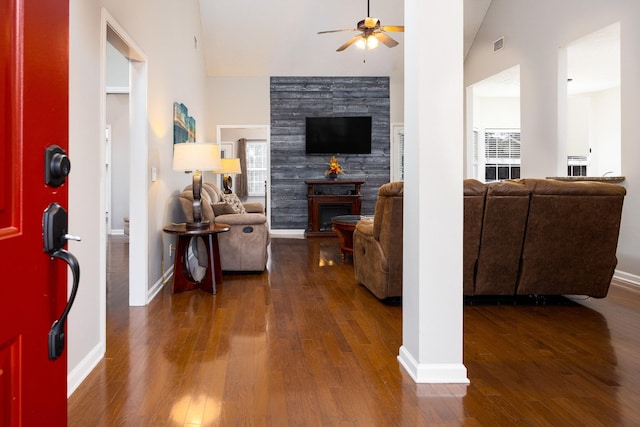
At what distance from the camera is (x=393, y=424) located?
6.24 ft

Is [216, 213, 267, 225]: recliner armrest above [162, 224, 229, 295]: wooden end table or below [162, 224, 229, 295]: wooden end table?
above

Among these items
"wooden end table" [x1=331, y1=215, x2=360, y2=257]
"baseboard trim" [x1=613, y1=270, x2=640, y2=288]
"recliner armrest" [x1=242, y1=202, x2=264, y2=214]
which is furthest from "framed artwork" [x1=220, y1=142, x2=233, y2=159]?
"baseboard trim" [x1=613, y1=270, x2=640, y2=288]

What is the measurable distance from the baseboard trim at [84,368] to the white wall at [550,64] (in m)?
4.80

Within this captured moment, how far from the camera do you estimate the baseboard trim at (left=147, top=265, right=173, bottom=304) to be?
407 centimetres

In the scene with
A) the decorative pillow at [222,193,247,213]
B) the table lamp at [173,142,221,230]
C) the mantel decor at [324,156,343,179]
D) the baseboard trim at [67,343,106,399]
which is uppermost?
the mantel decor at [324,156,343,179]

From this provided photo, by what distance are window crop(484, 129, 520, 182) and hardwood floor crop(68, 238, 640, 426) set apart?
6929 millimetres

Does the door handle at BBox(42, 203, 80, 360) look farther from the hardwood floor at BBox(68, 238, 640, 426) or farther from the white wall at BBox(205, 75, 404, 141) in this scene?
the white wall at BBox(205, 75, 404, 141)

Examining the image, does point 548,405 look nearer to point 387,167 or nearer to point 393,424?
point 393,424

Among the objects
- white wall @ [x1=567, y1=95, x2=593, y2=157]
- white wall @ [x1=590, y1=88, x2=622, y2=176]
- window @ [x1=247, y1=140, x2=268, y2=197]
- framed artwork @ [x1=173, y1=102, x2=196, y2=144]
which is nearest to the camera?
framed artwork @ [x1=173, y1=102, x2=196, y2=144]

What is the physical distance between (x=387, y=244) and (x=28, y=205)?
311cm

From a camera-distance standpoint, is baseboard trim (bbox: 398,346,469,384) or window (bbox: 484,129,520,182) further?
window (bbox: 484,129,520,182)

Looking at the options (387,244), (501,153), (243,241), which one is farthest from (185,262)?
(501,153)

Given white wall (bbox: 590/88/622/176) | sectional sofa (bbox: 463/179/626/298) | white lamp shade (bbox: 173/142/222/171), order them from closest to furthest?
sectional sofa (bbox: 463/179/626/298), white lamp shade (bbox: 173/142/222/171), white wall (bbox: 590/88/622/176)

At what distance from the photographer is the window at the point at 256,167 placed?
12.6 meters
